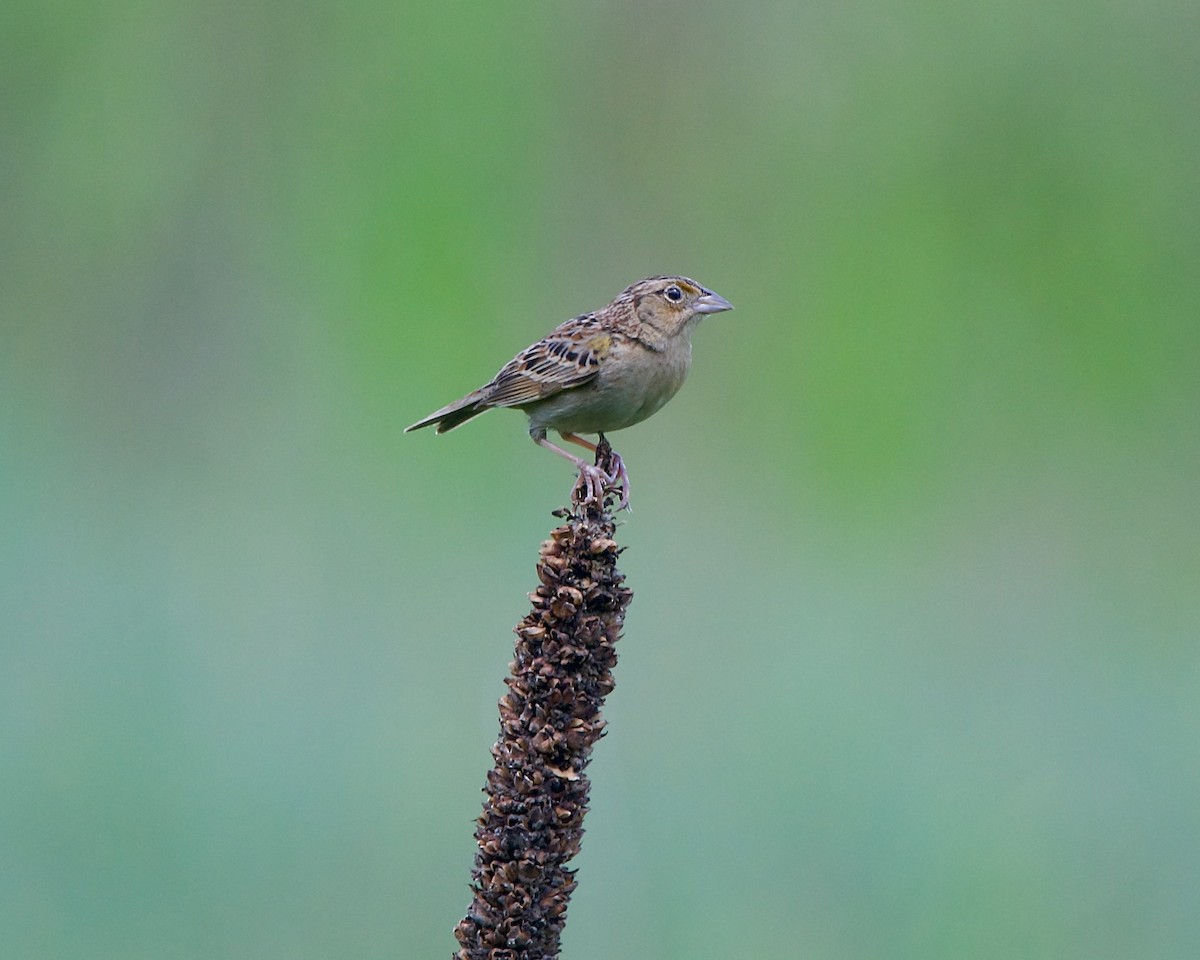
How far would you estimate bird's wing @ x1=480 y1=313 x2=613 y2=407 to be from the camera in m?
4.03

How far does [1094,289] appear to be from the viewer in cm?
816

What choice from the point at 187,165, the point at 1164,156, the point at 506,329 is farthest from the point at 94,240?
the point at 1164,156

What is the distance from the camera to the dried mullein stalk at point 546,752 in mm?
2119

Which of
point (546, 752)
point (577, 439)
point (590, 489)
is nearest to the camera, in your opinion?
point (546, 752)

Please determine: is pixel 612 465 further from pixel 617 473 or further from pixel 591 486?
pixel 591 486

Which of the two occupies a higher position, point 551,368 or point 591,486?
point 551,368

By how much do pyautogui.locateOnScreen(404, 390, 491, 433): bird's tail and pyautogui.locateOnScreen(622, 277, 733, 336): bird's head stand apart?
56 centimetres

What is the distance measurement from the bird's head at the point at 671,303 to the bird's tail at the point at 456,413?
1.85 ft

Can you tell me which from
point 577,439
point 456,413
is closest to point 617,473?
point 577,439

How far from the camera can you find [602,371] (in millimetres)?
4023

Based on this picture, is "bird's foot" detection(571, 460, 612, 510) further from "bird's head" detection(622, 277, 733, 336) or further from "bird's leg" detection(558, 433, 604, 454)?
"bird's head" detection(622, 277, 733, 336)

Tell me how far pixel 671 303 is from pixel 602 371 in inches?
18.0

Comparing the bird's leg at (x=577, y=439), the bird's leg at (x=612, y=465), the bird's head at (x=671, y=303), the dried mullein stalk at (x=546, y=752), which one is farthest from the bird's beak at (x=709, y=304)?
the dried mullein stalk at (x=546, y=752)

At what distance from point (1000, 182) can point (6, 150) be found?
5890 mm
